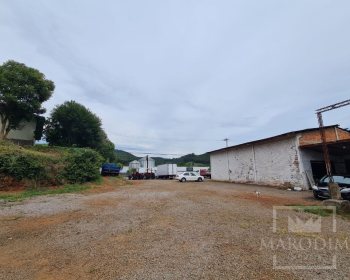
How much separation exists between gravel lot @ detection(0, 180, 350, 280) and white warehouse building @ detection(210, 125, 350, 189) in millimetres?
10330

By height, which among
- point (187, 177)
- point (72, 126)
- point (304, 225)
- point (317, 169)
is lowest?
point (304, 225)

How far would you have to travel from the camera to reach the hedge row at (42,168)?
618 inches

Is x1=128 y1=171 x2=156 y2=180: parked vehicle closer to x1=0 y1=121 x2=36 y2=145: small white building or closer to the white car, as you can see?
the white car

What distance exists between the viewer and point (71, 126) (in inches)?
1212

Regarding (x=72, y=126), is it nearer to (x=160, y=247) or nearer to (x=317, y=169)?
(x=317, y=169)

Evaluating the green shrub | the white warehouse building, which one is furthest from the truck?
the green shrub

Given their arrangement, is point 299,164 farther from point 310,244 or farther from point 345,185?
point 310,244

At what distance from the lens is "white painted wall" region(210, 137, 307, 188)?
17.8 metres

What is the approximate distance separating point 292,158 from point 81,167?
59.7ft

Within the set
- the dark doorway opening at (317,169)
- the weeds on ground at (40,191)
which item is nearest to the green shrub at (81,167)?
the weeds on ground at (40,191)

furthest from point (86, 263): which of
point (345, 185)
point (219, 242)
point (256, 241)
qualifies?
point (345, 185)

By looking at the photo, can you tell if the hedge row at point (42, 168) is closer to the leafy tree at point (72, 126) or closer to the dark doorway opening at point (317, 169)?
the leafy tree at point (72, 126)

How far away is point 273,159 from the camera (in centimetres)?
1994

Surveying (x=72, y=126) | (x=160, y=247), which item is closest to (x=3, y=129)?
(x=72, y=126)
